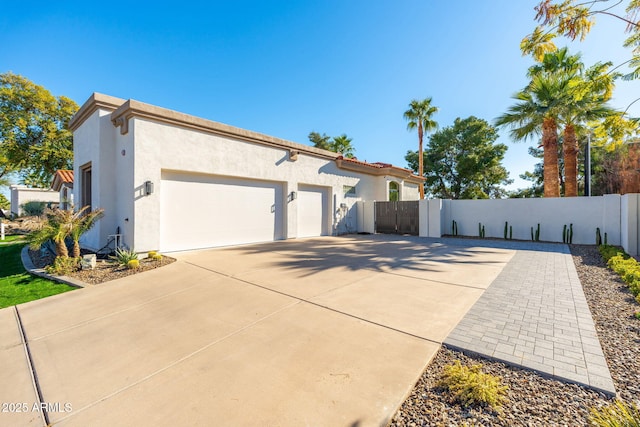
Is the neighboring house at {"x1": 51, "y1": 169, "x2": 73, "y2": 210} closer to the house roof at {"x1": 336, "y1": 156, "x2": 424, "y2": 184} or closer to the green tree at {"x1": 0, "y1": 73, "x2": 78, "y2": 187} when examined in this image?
the green tree at {"x1": 0, "y1": 73, "x2": 78, "y2": 187}

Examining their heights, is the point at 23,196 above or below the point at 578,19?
below

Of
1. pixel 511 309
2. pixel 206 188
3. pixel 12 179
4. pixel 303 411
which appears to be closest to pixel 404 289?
pixel 511 309

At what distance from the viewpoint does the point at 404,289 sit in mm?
5168

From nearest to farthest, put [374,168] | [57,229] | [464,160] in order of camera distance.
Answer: [57,229] → [374,168] → [464,160]

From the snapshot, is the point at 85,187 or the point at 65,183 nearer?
the point at 85,187

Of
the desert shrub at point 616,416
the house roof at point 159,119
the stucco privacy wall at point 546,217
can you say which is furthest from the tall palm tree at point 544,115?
the desert shrub at point 616,416

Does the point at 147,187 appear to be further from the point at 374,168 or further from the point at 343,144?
the point at 343,144

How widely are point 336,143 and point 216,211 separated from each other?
18.9m

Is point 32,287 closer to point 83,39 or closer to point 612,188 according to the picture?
point 83,39

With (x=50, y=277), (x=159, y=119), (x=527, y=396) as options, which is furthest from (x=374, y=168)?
(x=527, y=396)

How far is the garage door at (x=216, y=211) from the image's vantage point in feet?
29.3

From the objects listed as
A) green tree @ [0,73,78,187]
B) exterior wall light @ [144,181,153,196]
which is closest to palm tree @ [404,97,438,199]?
exterior wall light @ [144,181,153,196]

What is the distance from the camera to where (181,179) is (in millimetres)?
9148

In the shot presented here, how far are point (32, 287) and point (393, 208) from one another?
47.3ft
